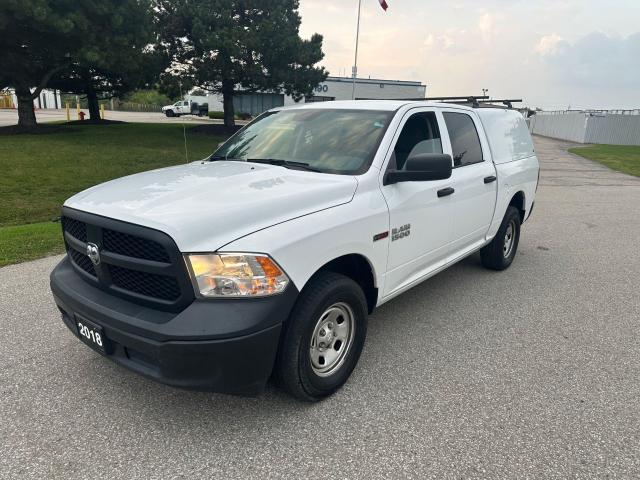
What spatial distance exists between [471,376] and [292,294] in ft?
5.28

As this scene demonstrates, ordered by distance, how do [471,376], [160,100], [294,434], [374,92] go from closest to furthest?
[294,434], [471,376], [374,92], [160,100]

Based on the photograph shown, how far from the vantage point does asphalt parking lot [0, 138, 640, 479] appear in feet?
8.23

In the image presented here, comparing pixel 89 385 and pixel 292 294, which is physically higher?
pixel 292 294

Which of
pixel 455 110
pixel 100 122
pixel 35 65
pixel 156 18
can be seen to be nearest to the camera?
pixel 455 110

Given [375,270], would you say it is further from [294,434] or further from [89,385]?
[89,385]

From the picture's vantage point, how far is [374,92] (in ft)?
162

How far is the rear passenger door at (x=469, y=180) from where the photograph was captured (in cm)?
430

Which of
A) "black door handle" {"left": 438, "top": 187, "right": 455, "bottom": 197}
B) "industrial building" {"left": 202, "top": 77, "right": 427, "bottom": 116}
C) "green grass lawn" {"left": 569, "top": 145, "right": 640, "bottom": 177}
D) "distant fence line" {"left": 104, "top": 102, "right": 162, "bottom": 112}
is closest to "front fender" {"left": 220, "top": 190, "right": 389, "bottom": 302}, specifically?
"black door handle" {"left": 438, "top": 187, "right": 455, "bottom": 197}

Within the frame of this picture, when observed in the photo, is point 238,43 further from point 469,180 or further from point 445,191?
point 445,191

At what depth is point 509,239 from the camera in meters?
5.86

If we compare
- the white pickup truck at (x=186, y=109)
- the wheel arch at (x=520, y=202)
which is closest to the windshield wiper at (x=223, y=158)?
the wheel arch at (x=520, y=202)

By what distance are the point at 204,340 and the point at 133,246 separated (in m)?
0.67

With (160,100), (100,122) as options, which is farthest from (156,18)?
(160,100)

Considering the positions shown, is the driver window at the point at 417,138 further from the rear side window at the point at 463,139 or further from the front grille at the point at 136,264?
the front grille at the point at 136,264
